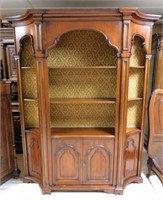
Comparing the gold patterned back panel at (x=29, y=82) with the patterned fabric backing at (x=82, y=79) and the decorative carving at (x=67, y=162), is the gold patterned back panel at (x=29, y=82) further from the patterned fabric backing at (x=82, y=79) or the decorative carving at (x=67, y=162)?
the decorative carving at (x=67, y=162)

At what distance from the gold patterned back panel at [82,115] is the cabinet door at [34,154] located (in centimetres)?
33

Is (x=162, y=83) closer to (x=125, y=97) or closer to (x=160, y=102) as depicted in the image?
(x=160, y=102)

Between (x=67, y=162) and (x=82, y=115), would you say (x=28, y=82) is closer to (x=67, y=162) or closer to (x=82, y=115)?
(x=82, y=115)

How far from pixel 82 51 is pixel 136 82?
2.69 feet

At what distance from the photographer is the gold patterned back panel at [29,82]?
2.16 meters

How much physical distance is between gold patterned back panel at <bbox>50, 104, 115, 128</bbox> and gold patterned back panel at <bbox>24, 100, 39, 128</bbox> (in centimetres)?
22

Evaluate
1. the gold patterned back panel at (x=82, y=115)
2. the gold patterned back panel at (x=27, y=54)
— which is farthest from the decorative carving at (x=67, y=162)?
the gold patterned back panel at (x=27, y=54)

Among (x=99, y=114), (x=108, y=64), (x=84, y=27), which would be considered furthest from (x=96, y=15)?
(x=99, y=114)

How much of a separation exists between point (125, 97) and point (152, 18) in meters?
0.93

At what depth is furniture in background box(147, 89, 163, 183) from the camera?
210cm

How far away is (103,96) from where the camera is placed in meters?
2.28

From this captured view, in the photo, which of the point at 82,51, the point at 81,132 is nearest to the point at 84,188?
A: the point at 81,132

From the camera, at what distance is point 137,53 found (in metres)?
2.15

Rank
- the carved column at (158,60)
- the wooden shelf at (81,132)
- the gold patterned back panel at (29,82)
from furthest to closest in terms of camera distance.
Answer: the carved column at (158,60) → the gold patterned back panel at (29,82) → the wooden shelf at (81,132)
